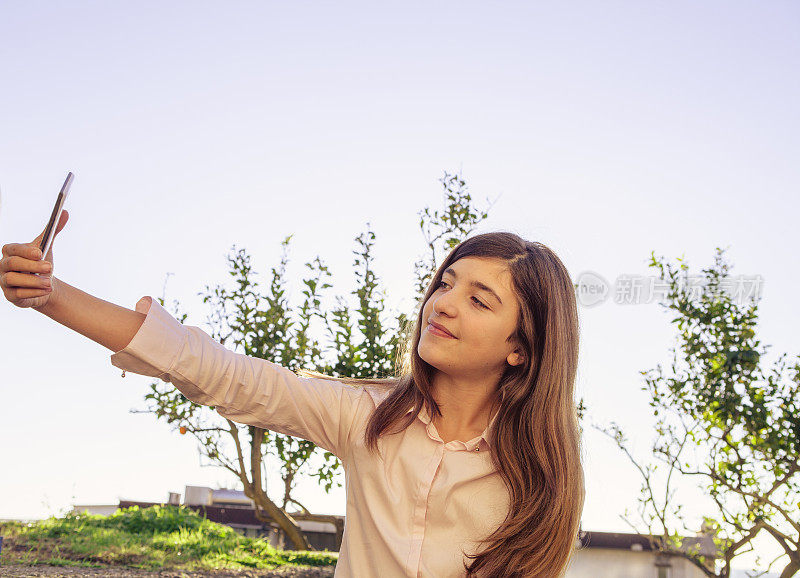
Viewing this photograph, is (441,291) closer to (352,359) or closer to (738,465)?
(352,359)

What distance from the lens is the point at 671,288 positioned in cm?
Result: 726

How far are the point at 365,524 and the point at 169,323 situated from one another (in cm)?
95

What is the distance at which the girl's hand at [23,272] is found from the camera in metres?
1.72

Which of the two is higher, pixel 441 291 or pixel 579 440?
pixel 441 291

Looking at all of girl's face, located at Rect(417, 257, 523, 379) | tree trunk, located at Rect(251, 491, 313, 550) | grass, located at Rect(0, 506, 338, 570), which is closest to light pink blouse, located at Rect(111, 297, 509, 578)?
girl's face, located at Rect(417, 257, 523, 379)

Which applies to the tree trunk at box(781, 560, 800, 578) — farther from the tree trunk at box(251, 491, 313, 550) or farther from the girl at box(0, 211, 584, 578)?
the girl at box(0, 211, 584, 578)

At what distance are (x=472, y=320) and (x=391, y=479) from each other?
1.87ft

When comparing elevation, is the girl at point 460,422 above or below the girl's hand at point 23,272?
below

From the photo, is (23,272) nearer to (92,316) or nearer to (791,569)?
(92,316)

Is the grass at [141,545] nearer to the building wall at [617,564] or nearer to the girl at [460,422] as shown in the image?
the girl at [460,422]

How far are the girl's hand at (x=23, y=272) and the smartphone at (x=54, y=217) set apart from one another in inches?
0.7

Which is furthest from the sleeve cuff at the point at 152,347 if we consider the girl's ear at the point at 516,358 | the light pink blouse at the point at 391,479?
the girl's ear at the point at 516,358

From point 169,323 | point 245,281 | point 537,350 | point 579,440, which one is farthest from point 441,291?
point 245,281

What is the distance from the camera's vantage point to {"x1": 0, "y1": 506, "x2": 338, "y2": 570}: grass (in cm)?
557
